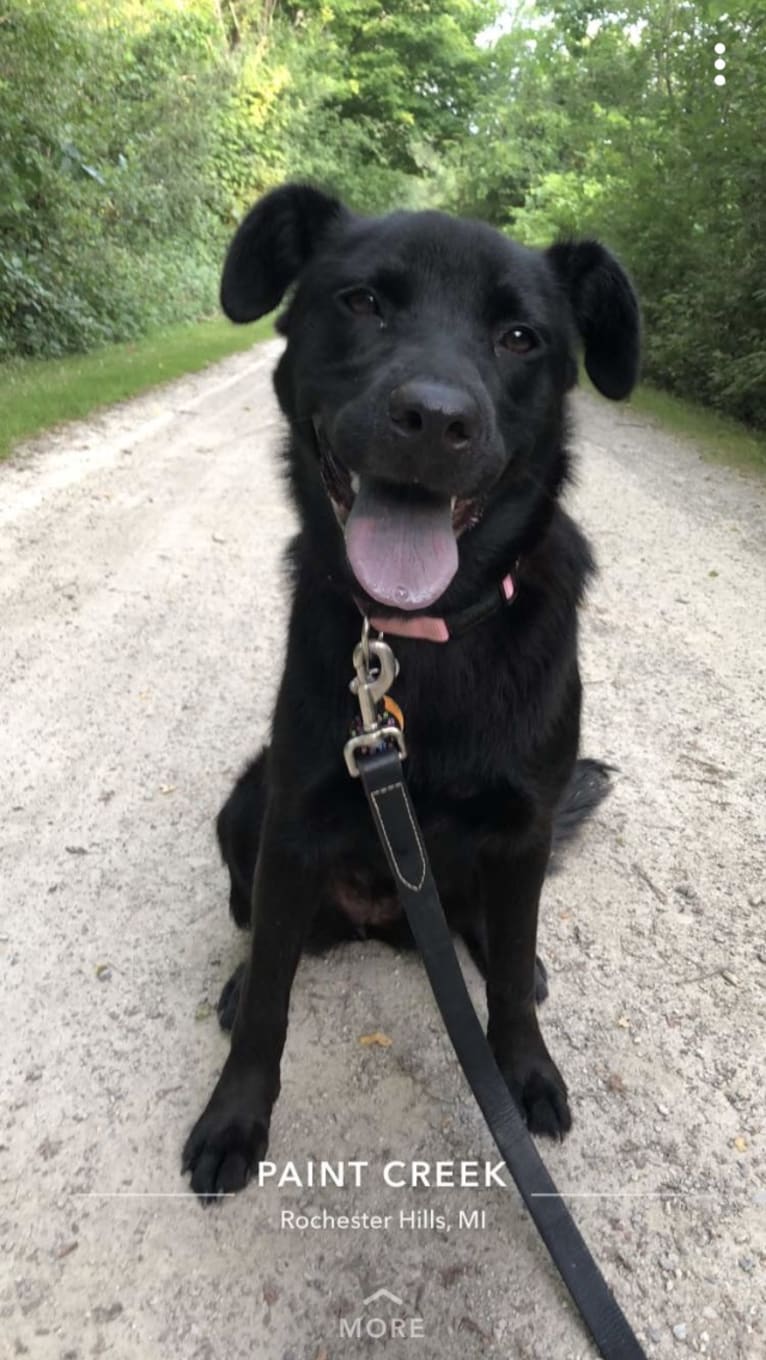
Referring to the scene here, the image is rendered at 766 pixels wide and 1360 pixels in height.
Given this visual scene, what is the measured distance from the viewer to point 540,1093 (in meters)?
1.92

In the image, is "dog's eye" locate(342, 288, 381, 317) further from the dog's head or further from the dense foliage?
the dense foliage

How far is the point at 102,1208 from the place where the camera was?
1655 mm

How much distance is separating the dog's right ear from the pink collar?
741 millimetres

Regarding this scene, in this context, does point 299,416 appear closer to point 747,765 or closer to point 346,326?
point 346,326

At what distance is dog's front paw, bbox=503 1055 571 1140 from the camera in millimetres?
1885

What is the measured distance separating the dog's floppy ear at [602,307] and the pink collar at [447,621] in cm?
55

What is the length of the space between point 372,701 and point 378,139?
3133 centimetres

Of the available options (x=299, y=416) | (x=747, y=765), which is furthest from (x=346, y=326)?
(x=747, y=765)

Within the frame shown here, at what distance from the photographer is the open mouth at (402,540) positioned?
1556 mm

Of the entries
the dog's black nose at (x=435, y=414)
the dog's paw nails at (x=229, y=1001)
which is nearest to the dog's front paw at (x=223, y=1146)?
the dog's paw nails at (x=229, y=1001)

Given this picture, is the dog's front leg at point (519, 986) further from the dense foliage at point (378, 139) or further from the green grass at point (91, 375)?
the green grass at point (91, 375)

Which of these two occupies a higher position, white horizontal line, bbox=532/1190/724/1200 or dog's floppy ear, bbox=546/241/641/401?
dog's floppy ear, bbox=546/241/641/401

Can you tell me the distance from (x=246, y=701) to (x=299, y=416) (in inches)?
69.8

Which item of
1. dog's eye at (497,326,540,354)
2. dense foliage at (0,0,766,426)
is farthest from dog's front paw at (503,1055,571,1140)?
dense foliage at (0,0,766,426)
